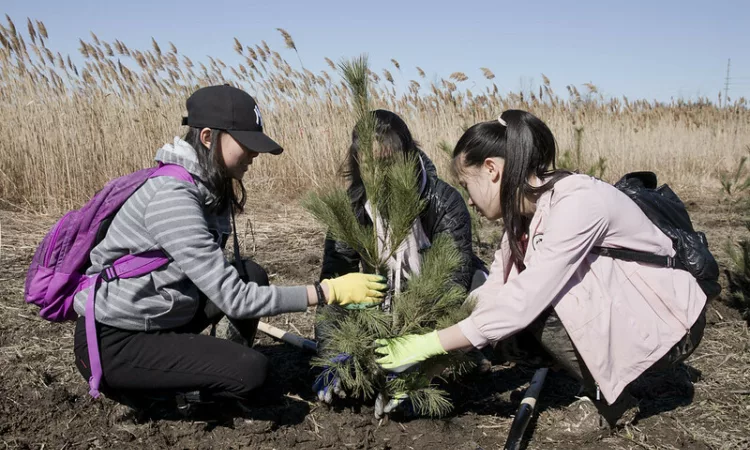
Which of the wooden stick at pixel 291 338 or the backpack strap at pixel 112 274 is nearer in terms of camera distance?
the backpack strap at pixel 112 274

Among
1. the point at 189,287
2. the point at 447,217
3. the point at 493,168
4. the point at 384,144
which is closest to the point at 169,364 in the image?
the point at 189,287

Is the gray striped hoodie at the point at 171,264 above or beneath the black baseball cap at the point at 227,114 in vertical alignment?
beneath

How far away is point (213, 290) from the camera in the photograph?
189 centimetres

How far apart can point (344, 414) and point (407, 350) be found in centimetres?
56

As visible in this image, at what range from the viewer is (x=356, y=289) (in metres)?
1.89

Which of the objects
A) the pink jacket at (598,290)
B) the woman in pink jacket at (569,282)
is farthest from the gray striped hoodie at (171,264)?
the pink jacket at (598,290)

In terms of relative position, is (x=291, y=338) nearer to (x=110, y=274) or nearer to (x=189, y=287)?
(x=189, y=287)

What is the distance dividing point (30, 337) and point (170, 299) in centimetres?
135

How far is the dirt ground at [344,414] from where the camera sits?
209cm

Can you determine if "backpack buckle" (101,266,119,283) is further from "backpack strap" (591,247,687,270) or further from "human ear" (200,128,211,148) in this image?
"backpack strap" (591,247,687,270)

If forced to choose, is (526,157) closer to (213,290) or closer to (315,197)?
(315,197)

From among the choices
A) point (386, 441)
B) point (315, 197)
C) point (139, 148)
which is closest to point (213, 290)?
point (315, 197)

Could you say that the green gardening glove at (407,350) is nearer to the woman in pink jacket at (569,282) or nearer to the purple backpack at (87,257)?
the woman in pink jacket at (569,282)

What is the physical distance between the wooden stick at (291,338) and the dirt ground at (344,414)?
0.09 m
